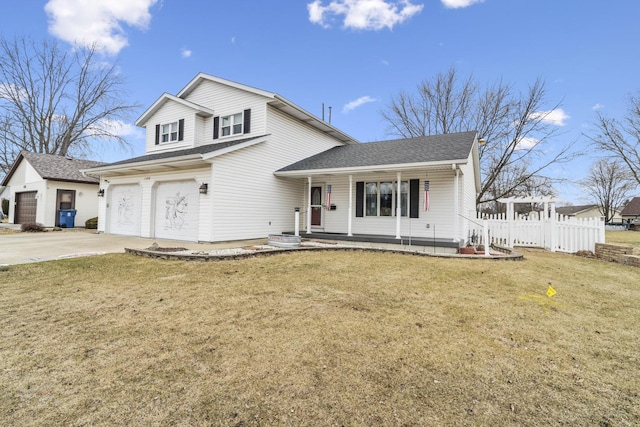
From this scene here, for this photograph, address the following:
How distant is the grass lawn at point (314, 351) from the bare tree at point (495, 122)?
56.5 ft

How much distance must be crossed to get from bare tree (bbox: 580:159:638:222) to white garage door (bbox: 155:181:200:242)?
2290 inches

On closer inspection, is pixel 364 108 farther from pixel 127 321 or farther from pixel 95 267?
pixel 127 321

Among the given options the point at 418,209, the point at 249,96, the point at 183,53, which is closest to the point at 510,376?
the point at 418,209

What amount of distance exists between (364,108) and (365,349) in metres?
26.1

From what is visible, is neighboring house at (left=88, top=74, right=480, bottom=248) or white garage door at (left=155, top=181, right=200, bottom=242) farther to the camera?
white garage door at (left=155, top=181, right=200, bottom=242)

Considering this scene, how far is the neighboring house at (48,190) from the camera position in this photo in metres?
18.1

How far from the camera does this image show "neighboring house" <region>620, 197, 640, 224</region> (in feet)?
157

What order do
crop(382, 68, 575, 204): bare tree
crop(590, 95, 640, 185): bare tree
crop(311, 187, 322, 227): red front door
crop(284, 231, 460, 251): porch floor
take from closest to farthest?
crop(284, 231, 460, 251): porch floor, crop(311, 187, 322, 227): red front door, crop(382, 68, 575, 204): bare tree, crop(590, 95, 640, 185): bare tree

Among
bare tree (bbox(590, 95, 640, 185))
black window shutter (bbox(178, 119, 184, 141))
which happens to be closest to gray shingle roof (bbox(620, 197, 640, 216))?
bare tree (bbox(590, 95, 640, 185))

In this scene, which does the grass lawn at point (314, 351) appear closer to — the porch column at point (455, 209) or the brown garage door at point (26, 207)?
the porch column at point (455, 209)

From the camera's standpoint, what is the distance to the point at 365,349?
3.12m

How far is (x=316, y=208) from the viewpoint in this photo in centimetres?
1387

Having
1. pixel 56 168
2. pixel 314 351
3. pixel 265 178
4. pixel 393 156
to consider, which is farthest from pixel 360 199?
pixel 56 168

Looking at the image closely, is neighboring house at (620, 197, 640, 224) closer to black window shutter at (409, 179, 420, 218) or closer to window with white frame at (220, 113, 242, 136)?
black window shutter at (409, 179, 420, 218)
